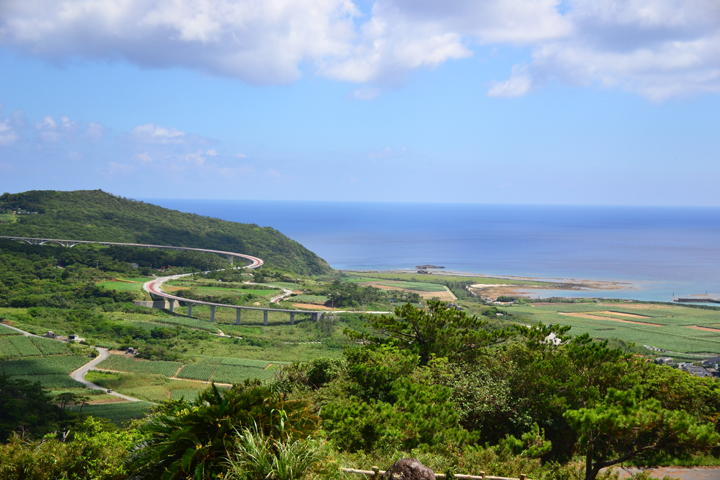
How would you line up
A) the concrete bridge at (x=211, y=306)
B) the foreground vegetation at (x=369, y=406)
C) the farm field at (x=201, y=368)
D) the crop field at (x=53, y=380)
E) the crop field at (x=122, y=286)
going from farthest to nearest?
the crop field at (x=122, y=286) → the concrete bridge at (x=211, y=306) → the farm field at (x=201, y=368) → the crop field at (x=53, y=380) → the foreground vegetation at (x=369, y=406)

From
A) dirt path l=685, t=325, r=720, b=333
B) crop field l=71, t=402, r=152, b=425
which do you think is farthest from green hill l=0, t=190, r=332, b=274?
crop field l=71, t=402, r=152, b=425

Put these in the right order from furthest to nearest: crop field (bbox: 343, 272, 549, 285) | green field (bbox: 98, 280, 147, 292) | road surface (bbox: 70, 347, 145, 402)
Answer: crop field (bbox: 343, 272, 549, 285) → green field (bbox: 98, 280, 147, 292) → road surface (bbox: 70, 347, 145, 402)

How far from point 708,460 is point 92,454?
12608 millimetres

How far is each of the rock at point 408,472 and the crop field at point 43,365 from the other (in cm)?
3987

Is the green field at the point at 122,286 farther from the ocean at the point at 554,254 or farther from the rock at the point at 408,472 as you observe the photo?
the rock at the point at 408,472

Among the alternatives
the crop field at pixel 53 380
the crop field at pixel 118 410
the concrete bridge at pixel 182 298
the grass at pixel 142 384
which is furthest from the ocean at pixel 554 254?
the crop field at pixel 53 380

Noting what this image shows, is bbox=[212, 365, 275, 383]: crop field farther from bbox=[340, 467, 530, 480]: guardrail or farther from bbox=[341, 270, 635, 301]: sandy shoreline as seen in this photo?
bbox=[341, 270, 635, 301]: sandy shoreline

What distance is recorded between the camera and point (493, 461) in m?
9.43

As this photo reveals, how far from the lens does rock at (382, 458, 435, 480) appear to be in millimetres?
7359

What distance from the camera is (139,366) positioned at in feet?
141

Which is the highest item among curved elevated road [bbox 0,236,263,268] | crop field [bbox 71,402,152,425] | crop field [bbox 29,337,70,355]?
curved elevated road [bbox 0,236,263,268]

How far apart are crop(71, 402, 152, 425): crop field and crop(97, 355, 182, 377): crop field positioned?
8.69 meters

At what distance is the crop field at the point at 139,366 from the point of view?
138 feet

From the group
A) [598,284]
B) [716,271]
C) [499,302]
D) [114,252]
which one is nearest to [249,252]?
[114,252]
